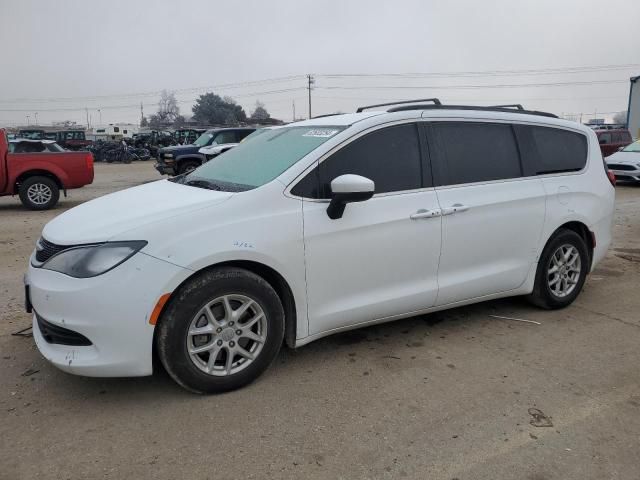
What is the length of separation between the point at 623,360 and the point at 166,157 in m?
15.7

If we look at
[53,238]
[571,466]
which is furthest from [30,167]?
[571,466]

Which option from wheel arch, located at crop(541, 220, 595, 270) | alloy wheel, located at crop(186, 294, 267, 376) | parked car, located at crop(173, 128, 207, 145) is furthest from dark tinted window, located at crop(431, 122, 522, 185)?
parked car, located at crop(173, 128, 207, 145)

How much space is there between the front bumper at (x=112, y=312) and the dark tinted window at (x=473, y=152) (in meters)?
2.12

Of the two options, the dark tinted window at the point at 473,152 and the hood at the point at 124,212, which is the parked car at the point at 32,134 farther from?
the dark tinted window at the point at 473,152

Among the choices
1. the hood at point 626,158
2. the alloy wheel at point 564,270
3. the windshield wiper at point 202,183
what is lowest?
the alloy wheel at point 564,270

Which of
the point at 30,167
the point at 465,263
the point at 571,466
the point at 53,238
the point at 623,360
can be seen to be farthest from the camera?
the point at 30,167

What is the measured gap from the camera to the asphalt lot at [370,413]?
2645mm

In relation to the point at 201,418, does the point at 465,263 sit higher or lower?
higher

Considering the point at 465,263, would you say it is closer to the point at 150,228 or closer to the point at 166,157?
the point at 150,228

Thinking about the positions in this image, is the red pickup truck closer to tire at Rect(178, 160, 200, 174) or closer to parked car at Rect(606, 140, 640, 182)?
tire at Rect(178, 160, 200, 174)

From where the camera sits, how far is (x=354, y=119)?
157 inches

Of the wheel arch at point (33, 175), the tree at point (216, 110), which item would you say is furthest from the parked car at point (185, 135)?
the tree at point (216, 110)

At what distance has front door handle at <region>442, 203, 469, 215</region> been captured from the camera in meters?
3.94

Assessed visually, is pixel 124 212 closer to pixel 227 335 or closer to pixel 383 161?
pixel 227 335
